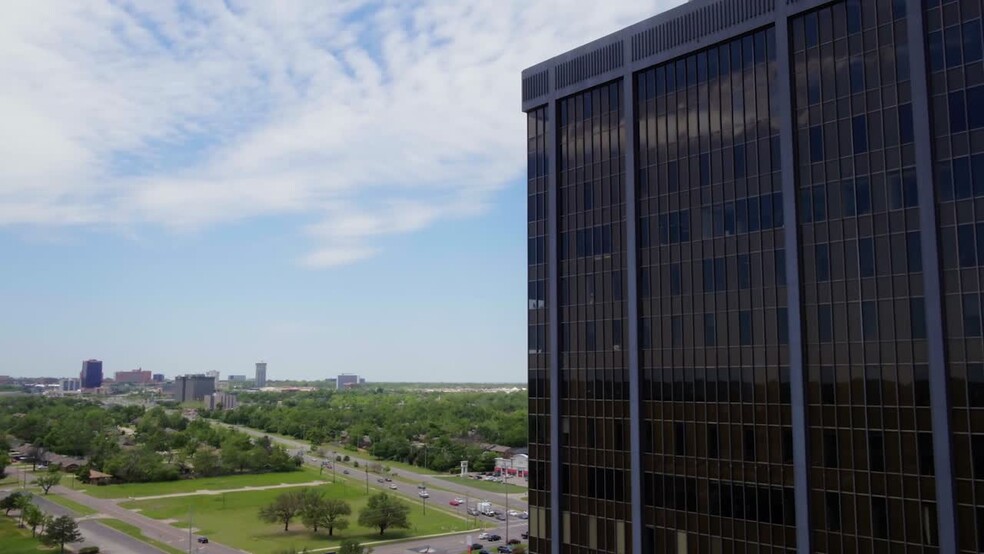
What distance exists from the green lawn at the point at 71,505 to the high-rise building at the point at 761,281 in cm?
11325

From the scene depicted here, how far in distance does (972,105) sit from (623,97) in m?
22.2

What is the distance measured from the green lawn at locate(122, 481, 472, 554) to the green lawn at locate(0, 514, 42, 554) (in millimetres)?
20696

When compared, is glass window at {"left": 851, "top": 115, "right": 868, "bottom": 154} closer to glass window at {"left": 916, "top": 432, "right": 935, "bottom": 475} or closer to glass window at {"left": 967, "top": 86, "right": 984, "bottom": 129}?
glass window at {"left": 967, "top": 86, "right": 984, "bottom": 129}

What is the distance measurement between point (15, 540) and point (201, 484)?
5861cm

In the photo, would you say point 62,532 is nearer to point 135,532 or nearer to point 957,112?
point 135,532

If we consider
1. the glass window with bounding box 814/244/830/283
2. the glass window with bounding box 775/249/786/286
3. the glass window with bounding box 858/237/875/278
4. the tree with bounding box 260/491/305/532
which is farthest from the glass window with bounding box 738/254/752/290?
the tree with bounding box 260/491/305/532

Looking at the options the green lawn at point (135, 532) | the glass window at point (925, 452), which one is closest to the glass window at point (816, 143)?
the glass window at point (925, 452)

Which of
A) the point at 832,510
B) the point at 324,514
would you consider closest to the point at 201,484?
the point at 324,514

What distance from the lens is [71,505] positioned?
5694 inches

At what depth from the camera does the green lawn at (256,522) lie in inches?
4628

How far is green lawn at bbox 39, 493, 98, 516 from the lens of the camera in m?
138

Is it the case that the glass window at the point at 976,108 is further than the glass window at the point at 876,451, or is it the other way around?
the glass window at the point at 876,451

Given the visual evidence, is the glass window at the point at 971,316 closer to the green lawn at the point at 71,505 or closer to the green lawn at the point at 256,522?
the green lawn at the point at 256,522

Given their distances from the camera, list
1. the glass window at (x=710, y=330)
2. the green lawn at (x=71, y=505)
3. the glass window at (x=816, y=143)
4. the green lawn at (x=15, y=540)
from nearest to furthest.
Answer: the glass window at (x=816, y=143), the glass window at (x=710, y=330), the green lawn at (x=15, y=540), the green lawn at (x=71, y=505)
